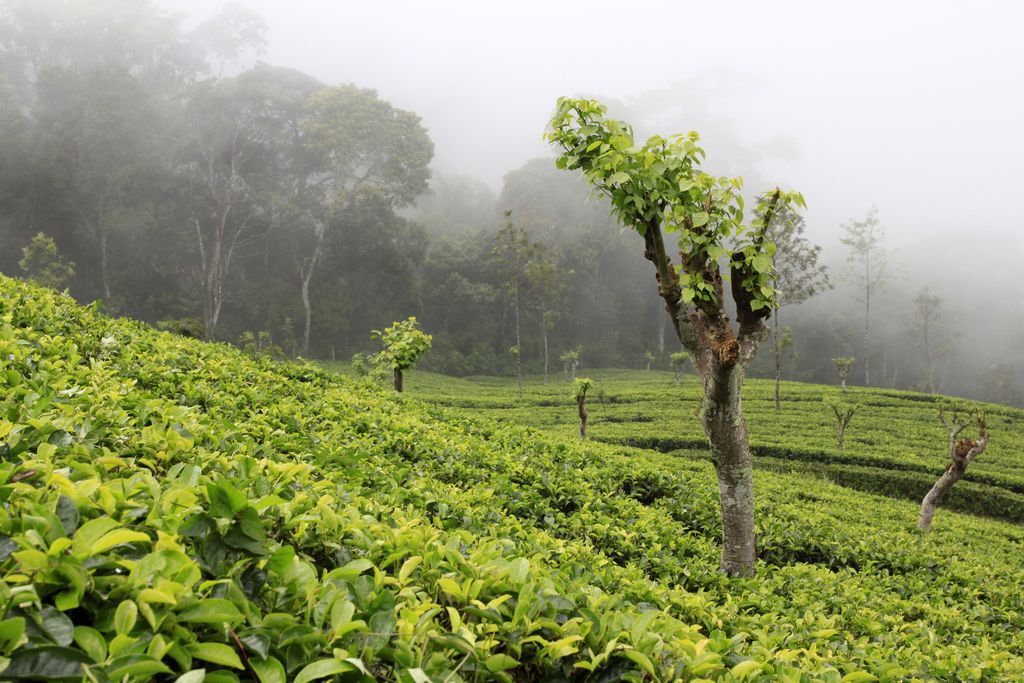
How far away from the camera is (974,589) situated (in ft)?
18.1

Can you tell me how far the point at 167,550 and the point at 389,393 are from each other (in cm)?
731

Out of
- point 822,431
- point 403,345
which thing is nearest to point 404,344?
point 403,345

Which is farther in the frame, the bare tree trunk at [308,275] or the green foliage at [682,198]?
the bare tree trunk at [308,275]

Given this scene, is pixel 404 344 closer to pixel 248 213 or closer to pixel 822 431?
pixel 822 431

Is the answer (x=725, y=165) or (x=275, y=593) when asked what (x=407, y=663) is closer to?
(x=275, y=593)

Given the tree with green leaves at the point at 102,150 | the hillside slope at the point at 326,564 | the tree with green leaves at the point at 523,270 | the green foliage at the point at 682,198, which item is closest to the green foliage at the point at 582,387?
the hillside slope at the point at 326,564

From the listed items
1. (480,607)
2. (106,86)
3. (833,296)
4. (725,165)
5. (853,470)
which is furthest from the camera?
(725,165)

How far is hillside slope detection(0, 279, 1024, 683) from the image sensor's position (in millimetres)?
1027

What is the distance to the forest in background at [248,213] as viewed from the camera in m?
29.8

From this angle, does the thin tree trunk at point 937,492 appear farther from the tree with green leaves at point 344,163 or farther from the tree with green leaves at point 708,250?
the tree with green leaves at point 344,163

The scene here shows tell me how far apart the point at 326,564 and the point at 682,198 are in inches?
154

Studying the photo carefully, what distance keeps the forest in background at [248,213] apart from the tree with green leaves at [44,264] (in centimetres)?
10

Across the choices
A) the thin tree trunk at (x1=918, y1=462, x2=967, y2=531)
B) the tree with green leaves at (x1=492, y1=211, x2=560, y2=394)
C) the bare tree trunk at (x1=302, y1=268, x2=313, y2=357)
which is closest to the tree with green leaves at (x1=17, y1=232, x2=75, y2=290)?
the bare tree trunk at (x1=302, y1=268, x2=313, y2=357)

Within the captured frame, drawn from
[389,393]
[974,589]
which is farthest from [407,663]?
[389,393]
